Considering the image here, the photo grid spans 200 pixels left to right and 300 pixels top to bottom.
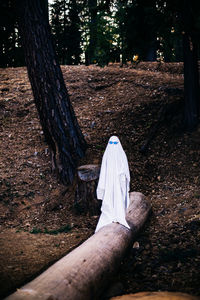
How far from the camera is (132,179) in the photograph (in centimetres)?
753

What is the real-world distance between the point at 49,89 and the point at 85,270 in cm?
508

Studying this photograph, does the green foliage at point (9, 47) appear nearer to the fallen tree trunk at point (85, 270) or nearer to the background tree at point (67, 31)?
the background tree at point (67, 31)

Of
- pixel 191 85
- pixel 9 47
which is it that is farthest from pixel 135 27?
pixel 9 47

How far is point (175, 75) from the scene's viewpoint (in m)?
12.9

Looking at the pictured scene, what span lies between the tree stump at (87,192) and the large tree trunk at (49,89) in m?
0.90

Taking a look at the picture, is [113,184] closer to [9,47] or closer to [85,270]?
[85,270]

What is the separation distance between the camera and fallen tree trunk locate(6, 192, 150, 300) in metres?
2.88

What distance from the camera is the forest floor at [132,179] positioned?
14.3 feet

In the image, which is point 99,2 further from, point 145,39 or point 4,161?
point 4,161

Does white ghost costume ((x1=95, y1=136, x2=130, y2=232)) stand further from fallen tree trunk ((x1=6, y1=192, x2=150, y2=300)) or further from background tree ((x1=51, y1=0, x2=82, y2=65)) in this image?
background tree ((x1=51, y1=0, x2=82, y2=65))

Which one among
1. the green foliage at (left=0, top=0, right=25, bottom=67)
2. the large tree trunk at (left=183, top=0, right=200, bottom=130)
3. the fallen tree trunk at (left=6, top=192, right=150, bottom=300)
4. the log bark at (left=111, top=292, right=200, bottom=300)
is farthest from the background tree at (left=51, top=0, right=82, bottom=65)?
the log bark at (left=111, top=292, right=200, bottom=300)

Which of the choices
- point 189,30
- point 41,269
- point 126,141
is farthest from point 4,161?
point 189,30

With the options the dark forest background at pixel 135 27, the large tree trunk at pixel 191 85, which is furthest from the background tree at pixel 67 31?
the large tree trunk at pixel 191 85

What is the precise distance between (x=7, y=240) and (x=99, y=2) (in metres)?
7.42
